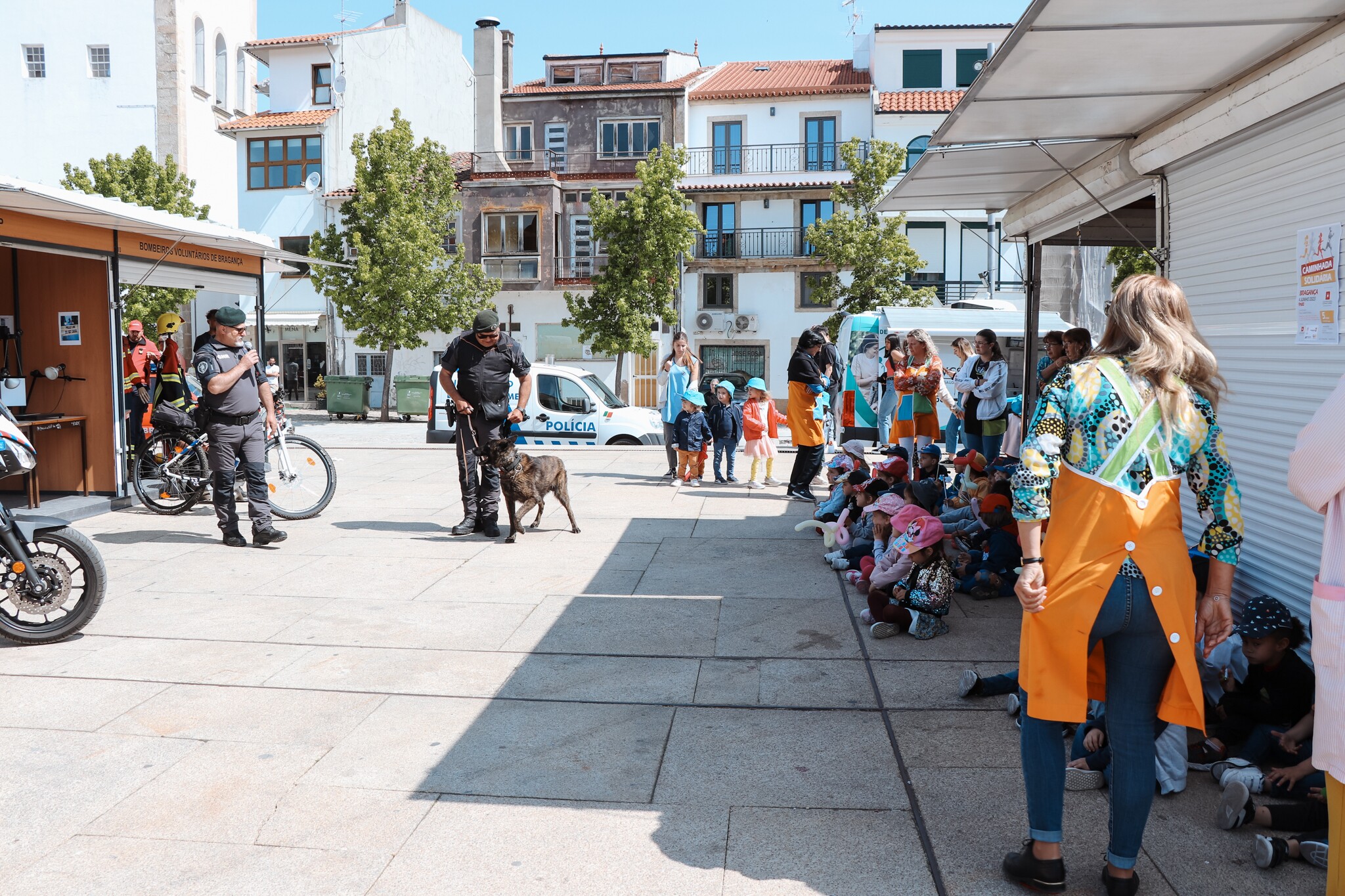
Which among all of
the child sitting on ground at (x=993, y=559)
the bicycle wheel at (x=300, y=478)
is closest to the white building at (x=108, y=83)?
the bicycle wheel at (x=300, y=478)

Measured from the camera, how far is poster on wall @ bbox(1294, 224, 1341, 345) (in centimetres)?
481

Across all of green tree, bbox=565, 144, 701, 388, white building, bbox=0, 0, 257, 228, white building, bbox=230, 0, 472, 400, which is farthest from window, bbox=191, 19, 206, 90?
green tree, bbox=565, 144, 701, 388

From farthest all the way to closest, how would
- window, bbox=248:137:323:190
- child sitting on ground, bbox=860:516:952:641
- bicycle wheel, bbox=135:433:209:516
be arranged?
window, bbox=248:137:323:190 → bicycle wheel, bbox=135:433:209:516 → child sitting on ground, bbox=860:516:952:641

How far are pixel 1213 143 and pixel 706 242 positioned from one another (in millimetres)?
35377

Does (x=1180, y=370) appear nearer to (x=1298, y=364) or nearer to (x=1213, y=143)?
(x=1298, y=364)

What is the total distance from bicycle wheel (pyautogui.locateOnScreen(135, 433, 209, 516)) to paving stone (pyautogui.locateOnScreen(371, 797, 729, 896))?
7385 mm

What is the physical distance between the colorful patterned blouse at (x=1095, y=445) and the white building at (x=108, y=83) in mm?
47581

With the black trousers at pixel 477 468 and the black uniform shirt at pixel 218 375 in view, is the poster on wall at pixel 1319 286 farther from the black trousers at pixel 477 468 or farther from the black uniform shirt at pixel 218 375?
the black uniform shirt at pixel 218 375

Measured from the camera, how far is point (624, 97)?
41531 mm

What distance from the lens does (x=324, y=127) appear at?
43.2 metres

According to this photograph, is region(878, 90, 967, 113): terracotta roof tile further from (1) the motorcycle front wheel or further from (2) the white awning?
(1) the motorcycle front wheel

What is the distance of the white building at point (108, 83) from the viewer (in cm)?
4434

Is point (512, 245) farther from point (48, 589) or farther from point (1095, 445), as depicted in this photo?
point (1095, 445)

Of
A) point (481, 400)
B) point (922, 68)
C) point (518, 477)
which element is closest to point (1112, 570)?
point (518, 477)
